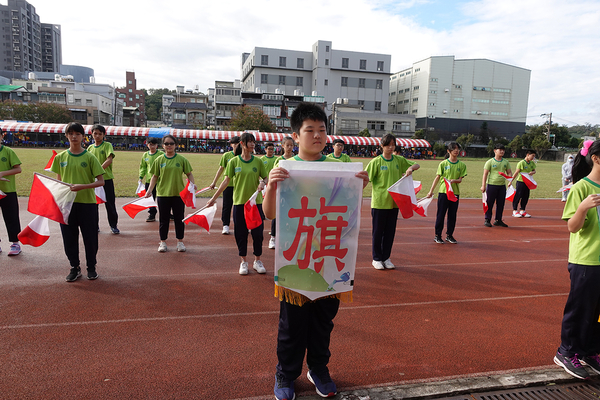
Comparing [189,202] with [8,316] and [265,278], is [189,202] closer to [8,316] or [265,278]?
[265,278]

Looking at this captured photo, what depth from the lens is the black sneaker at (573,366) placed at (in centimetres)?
280

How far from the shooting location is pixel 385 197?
5.32 m

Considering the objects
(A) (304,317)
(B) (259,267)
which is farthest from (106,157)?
(A) (304,317)

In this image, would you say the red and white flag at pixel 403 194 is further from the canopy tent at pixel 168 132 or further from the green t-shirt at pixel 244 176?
the canopy tent at pixel 168 132

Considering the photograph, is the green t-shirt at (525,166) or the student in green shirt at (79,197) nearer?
the student in green shirt at (79,197)

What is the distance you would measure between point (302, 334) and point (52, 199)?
387 cm

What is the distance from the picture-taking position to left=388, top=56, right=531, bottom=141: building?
6788cm

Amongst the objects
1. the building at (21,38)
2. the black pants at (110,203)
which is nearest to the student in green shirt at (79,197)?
the black pants at (110,203)

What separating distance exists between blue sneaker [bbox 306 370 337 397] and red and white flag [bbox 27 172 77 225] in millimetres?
3761

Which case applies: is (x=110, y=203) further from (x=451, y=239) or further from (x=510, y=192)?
(x=510, y=192)

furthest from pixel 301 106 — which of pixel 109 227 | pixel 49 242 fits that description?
pixel 109 227

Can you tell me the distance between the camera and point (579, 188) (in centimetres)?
273

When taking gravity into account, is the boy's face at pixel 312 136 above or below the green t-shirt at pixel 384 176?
above

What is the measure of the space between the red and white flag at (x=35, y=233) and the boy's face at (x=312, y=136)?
4.20 m
